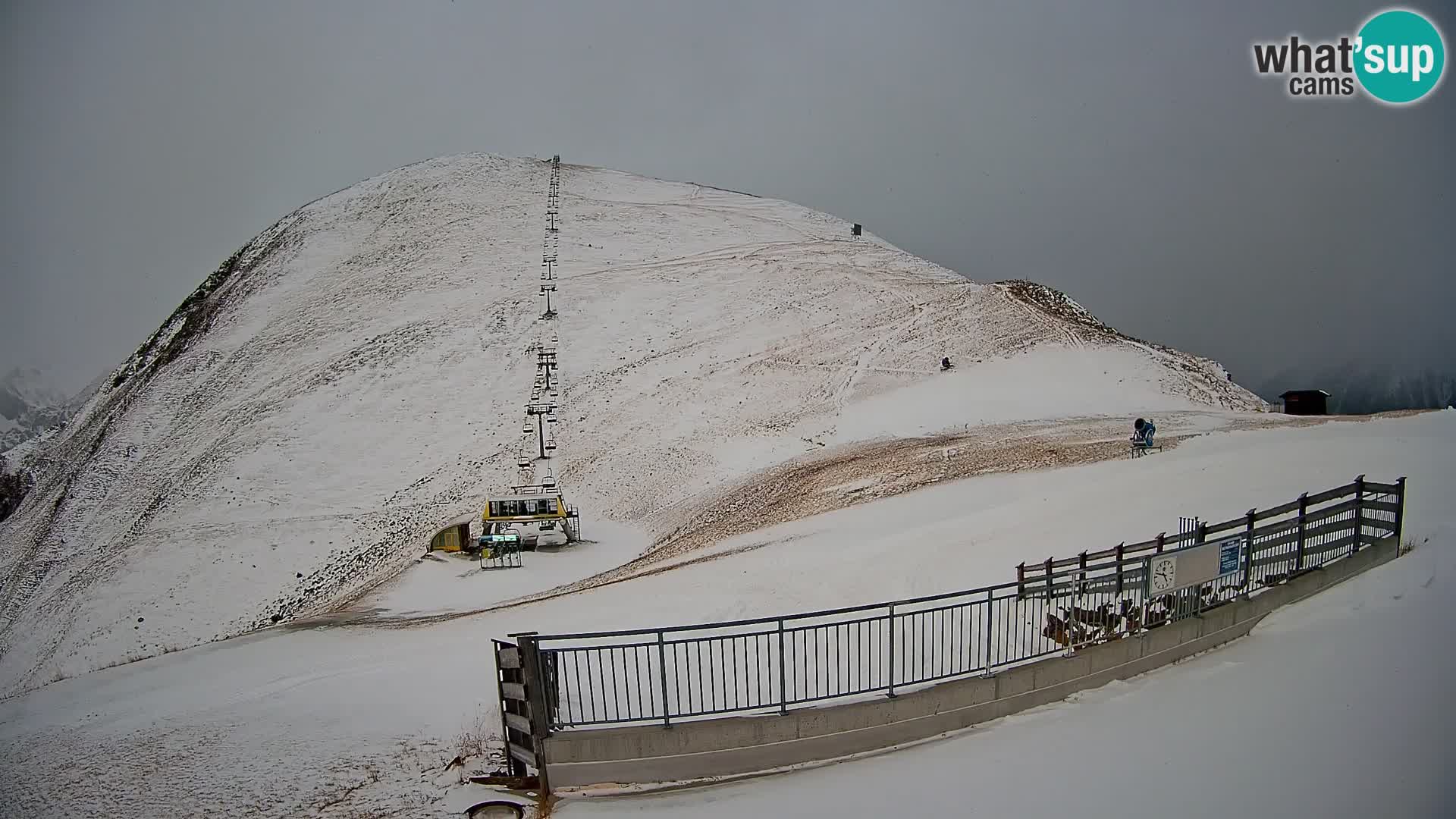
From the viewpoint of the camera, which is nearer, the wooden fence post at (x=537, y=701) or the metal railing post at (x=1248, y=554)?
the wooden fence post at (x=537, y=701)

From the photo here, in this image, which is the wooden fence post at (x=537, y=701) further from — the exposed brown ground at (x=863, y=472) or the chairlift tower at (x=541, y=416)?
the chairlift tower at (x=541, y=416)

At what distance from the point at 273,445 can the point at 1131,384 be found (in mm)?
40317

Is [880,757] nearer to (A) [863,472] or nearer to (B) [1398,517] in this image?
(B) [1398,517]

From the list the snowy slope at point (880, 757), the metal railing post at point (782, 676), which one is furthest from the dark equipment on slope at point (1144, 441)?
the metal railing post at point (782, 676)

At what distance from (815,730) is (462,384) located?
3861cm

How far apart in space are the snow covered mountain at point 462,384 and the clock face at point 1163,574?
46.5 feet

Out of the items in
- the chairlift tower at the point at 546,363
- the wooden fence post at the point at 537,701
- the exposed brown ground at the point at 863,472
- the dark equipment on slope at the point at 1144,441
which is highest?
the chairlift tower at the point at 546,363

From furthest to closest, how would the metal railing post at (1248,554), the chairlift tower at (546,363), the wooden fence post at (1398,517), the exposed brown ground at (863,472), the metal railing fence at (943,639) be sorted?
1. the chairlift tower at (546,363)
2. the exposed brown ground at (863,472)
3. the wooden fence post at (1398,517)
4. the metal railing post at (1248,554)
5. the metal railing fence at (943,639)

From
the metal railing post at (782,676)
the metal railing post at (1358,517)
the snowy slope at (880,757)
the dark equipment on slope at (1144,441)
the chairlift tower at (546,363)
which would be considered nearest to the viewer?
the snowy slope at (880,757)

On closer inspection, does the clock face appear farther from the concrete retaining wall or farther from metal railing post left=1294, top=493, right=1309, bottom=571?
metal railing post left=1294, top=493, right=1309, bottom=571

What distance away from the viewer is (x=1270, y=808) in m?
6.52

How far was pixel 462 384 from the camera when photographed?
4316 cm

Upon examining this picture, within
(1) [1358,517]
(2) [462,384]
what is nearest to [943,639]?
(1) [1358,517]

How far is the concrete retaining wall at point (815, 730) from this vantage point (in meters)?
7.86
